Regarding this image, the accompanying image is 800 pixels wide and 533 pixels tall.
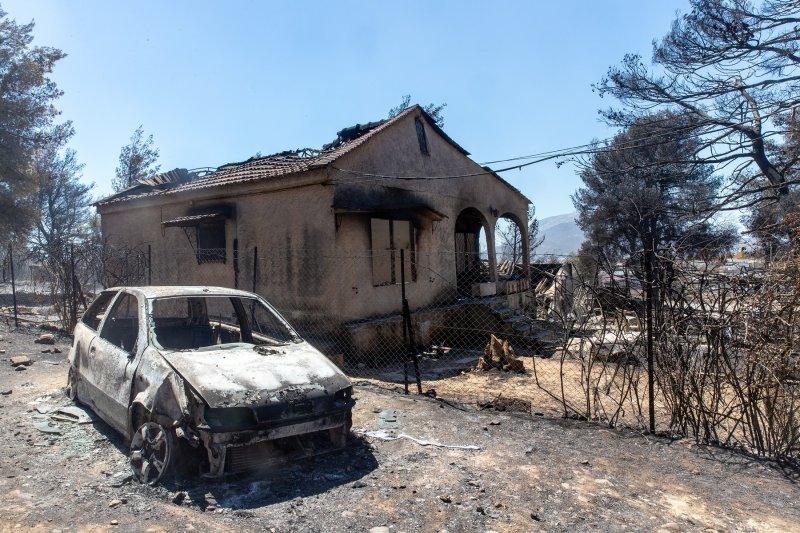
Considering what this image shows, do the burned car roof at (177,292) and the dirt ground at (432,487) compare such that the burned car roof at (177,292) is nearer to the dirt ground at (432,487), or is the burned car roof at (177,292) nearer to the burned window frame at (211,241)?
the dirt ground at (432,487)

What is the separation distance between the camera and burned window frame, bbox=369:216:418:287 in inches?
428

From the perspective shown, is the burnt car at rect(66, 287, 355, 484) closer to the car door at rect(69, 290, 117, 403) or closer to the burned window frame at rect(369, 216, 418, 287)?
the car door at rect(69, 290, 117, 403)

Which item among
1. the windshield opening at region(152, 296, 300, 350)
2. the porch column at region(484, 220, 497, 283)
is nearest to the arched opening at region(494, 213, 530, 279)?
the porch column at region(484, 220, 497, 283)

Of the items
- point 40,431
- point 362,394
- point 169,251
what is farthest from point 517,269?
point 40,431

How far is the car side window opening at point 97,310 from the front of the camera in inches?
224

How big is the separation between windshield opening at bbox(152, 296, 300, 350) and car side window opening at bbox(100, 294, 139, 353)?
37cm

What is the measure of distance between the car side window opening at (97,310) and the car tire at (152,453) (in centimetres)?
220

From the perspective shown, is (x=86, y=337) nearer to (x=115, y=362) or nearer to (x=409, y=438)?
(x=115, y=362)

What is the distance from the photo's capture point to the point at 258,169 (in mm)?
12258

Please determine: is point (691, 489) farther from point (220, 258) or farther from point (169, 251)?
point (169, 251)

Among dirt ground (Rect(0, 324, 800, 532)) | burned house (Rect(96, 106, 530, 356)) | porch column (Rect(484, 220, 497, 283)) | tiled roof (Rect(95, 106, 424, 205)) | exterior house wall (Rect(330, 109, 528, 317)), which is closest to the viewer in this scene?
dirt ground (Rect(0, 324, 800, 532))

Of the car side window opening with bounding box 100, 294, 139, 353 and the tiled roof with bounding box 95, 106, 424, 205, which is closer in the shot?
the car side window opening with bounding box 100, 294, 139, 353

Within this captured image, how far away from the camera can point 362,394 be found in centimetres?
656

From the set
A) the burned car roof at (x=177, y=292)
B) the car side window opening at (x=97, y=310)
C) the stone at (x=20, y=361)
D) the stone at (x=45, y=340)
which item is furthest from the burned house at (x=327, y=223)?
the car side window opening at (x=97, y=310)
